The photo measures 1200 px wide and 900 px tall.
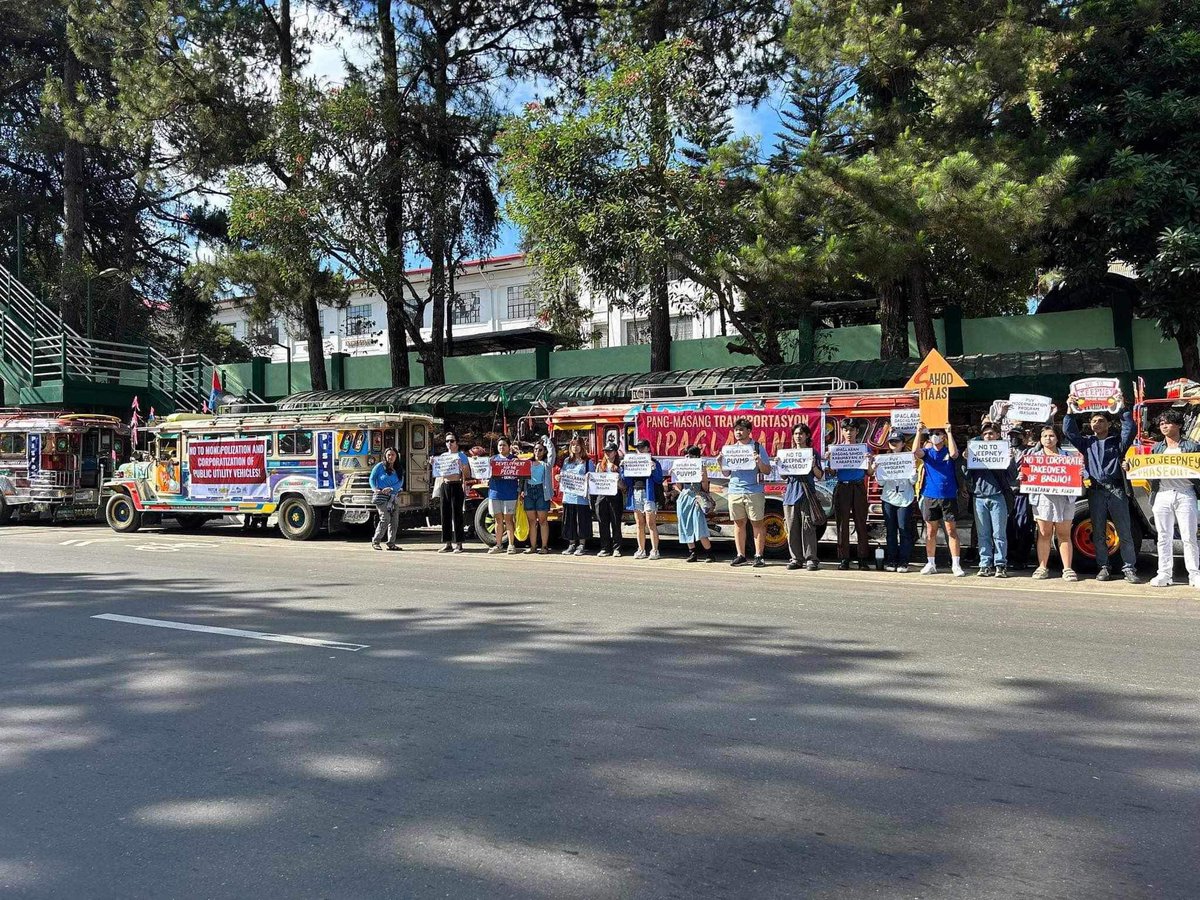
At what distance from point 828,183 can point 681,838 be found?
40.6ft

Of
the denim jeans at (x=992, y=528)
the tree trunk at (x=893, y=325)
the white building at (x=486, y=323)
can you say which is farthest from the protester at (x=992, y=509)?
the white building at (x=486, y=323)

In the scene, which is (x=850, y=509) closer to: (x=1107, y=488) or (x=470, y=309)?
(x=1107, y=488)

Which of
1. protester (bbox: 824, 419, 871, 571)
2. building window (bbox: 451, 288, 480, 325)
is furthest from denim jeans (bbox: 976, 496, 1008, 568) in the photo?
building window (bbox: 451, 288, 480, 325)

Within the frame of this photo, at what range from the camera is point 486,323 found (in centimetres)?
4284

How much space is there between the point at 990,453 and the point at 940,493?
0.77 metres

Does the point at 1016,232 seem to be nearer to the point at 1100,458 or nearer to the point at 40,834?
the point at 1100,458

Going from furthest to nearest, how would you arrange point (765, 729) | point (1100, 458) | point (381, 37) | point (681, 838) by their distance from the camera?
1. point (381, 37)
2. point (1100, 458)
3. point (765, 729)
4. point (681, 838)

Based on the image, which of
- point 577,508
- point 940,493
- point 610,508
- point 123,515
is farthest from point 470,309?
point 940,493

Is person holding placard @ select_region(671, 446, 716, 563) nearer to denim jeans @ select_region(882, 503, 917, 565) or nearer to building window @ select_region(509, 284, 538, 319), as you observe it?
denim jeans @ select_region(882, 503, 917, 565)

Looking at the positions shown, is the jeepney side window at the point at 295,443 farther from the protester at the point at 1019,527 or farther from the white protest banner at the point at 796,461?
the protester at the point at 1019,527

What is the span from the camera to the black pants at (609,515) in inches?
583

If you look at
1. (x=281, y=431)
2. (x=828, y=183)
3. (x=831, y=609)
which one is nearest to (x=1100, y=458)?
(x=831, y=609)

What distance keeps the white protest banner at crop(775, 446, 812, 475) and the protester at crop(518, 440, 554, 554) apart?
4127 mm

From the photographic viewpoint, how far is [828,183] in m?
14.5
